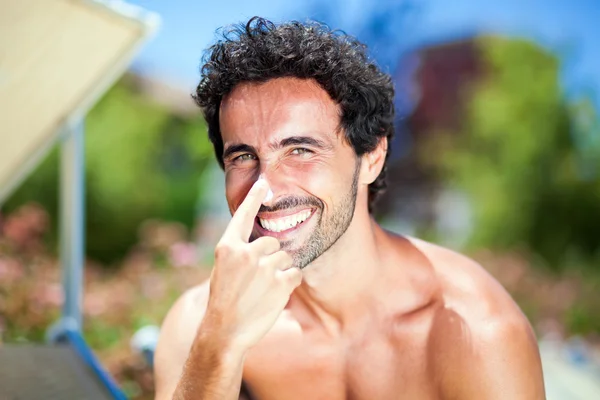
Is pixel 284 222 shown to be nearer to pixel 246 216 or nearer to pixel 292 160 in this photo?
pixel 292 160

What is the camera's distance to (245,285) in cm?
149

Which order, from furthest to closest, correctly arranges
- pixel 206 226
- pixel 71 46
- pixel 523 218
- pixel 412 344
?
pixel 523 218, pixel 206 226, pixel 71 46, pixel 412 344

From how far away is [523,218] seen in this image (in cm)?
715

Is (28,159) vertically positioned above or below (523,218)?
below

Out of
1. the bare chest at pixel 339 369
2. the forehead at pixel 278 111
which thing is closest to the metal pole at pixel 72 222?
the bare chest at pixel 339 369

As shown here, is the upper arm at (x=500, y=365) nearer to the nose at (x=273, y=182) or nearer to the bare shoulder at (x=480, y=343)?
the bare shoulder at (x=480, y=343)

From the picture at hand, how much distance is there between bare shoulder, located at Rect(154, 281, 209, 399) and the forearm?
1.37 ft

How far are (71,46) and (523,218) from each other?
18.7ft

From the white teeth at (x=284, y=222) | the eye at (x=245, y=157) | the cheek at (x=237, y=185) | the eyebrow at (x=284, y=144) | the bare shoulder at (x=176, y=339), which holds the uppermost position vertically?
the eyebrow at (x=284, y=144)

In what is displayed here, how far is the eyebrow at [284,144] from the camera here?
74.4 inches

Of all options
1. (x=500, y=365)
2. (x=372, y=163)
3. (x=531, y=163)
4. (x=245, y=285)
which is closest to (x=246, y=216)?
(x=245, y=285)

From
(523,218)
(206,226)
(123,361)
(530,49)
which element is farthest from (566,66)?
(123,361)

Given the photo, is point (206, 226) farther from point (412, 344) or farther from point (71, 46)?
point (412, 344)

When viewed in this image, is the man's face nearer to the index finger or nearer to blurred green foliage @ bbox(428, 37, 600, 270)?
the index finger
